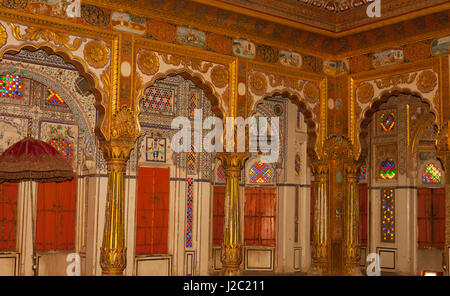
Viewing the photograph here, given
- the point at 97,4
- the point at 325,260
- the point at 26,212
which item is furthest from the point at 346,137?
the point at 26,212

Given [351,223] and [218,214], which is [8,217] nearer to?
[218,214]

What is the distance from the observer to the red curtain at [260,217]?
40.3 ft

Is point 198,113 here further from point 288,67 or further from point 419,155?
point 419,155

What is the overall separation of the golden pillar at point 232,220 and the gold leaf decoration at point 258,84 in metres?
1.07

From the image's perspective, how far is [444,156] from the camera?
29.3 feet

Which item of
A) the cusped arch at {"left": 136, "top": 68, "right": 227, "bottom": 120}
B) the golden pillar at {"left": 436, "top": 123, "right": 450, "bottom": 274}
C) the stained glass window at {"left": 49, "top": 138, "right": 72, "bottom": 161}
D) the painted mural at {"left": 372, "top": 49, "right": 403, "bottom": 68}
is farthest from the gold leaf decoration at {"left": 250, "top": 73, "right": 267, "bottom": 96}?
the stained glass window at {"left": 49, "top": 138, "right": 72, "bottom": 161}

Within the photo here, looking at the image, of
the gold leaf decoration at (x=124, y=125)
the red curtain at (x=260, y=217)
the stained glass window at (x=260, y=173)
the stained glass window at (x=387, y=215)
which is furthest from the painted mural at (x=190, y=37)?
the stained glass window at (x=387, y=215)

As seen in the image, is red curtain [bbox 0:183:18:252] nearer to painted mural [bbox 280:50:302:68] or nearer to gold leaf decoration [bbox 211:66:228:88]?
gold leaf decoration [bbox 211:66:228:88]

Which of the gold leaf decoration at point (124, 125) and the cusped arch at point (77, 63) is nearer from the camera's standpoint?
the cusped arch at point (77, 63)

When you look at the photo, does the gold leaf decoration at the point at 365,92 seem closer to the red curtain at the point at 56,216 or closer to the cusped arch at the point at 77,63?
the cusped arch at the point at 77,63

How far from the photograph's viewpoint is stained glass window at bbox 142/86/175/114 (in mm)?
10945
